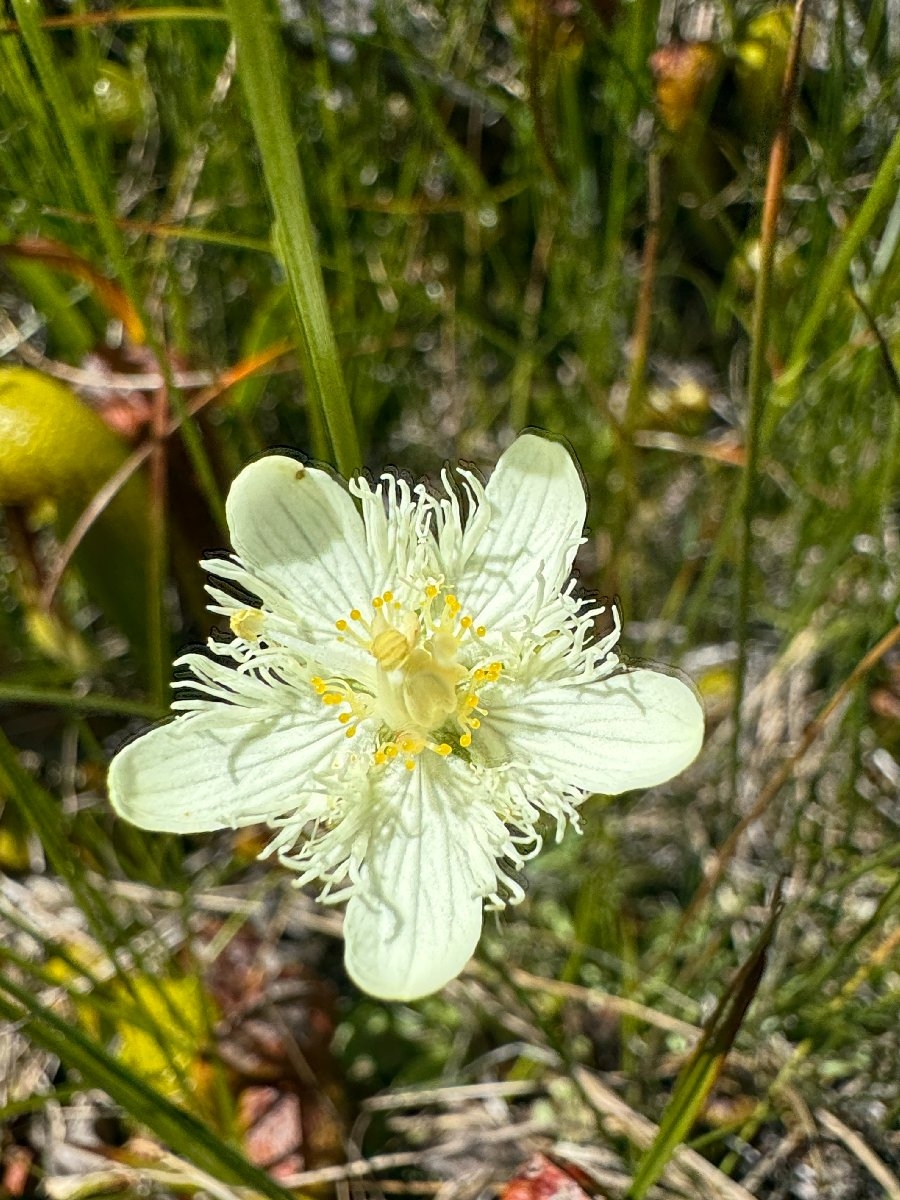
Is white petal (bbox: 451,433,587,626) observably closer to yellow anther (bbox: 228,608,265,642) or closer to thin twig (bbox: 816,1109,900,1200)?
yellow anther (bbox: 228,608,265,642)

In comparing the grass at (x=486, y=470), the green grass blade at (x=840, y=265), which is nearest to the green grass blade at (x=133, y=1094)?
the grass at (x=486, y=470)

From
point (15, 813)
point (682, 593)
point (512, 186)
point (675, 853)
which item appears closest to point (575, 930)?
point (675, 853)

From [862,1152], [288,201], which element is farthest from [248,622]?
[862,1152]

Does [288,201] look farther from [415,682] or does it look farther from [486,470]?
[486,470]

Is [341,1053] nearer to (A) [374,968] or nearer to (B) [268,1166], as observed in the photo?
(B) [268,1166]

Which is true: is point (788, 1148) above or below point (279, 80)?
below

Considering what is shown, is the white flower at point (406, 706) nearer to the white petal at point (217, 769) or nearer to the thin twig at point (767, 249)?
the white petal at point (217, 769)

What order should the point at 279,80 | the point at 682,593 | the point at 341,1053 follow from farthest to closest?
the point at 682,593 < the point at 341,1053 < the point at 279,80

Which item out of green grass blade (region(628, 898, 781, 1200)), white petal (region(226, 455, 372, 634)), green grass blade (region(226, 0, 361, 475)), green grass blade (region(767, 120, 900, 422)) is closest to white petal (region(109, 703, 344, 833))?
white petal (region(226, 455, 372, 634))
